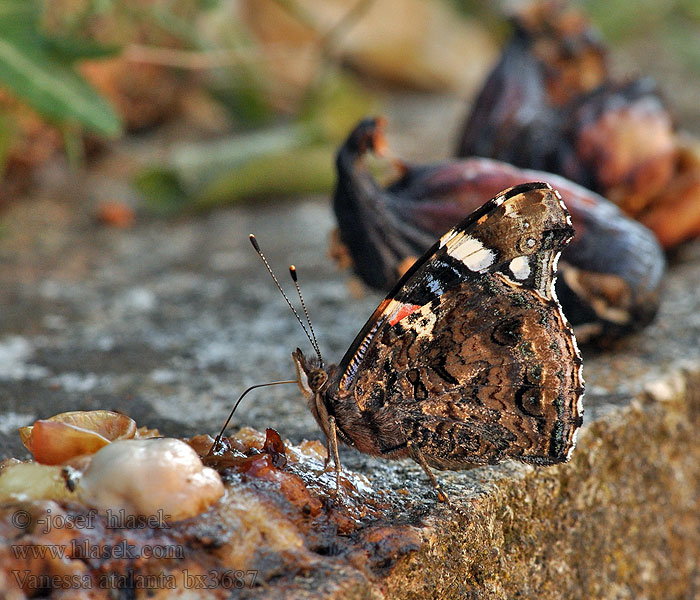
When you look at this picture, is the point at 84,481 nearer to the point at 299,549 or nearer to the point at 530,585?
the point at 299,549

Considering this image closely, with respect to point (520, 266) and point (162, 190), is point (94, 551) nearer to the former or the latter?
point (520, 266)

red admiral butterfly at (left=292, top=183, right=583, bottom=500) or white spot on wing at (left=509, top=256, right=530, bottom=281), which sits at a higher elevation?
white spot on wing at (left=509, top=256, right=530, bottom=281)

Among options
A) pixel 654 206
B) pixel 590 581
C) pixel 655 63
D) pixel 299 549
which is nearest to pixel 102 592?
pixel 299 549

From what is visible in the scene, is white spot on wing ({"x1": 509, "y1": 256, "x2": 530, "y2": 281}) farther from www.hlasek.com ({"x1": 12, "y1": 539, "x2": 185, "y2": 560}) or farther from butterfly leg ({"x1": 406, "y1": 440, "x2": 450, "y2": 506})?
www.hlasek.com ({"x1": 12, "y1": 539, "x2": 185, "y2": 560})

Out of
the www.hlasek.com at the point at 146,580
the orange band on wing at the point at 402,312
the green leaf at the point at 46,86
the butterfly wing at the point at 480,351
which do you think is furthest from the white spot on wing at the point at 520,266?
the green leaf at the point at 46,86

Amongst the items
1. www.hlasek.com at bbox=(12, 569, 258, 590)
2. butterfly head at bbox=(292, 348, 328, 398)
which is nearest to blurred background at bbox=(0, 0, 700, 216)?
butterfly head at bbox=(292, 348, 328, 398)

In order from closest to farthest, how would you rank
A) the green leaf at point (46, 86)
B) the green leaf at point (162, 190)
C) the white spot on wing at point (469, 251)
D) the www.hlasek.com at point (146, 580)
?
1. the www.hlasek.com at point (146, 580)
2. the white spot on wing at point (469, 251)
3. the green leaf at point (46, 86)
4. the green leaf at point (162, 190)

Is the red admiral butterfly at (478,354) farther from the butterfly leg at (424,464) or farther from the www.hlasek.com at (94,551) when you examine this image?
the www.hlasek.com at (94,551)
